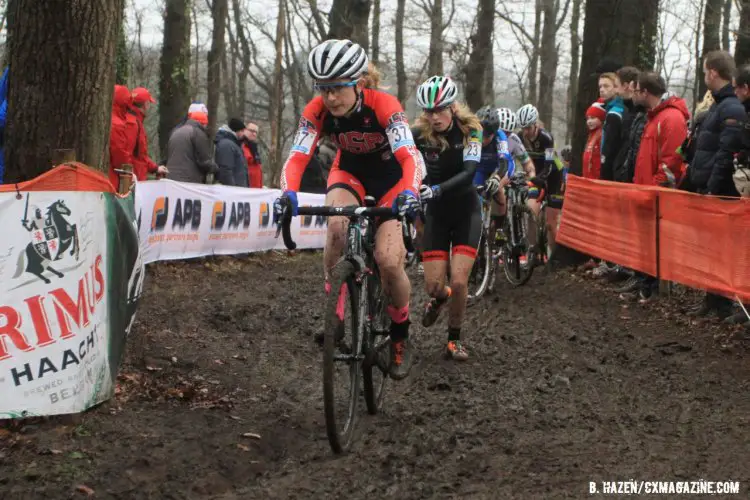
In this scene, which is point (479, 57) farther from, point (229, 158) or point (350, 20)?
point (229, 158)

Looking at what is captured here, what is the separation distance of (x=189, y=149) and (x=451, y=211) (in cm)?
600

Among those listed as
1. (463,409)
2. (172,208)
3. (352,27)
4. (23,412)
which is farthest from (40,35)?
(352,27)

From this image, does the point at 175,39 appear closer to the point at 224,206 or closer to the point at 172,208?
the point at 224,206

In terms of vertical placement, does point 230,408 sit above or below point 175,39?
below

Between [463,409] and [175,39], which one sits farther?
[175,39]

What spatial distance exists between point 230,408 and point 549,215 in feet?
29.6

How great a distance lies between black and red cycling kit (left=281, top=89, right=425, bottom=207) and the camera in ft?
18.5

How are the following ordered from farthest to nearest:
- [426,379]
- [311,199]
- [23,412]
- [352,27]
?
[352,27], [311,199], [426,379], [23,412]

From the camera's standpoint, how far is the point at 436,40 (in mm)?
34094

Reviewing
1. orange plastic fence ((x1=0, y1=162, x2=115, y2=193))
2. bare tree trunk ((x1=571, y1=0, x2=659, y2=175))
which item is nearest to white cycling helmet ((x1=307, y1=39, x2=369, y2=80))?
orange plastic fence ((x1=0, y1=162, x2=115, y2=193))

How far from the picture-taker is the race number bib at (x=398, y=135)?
5.68 metres

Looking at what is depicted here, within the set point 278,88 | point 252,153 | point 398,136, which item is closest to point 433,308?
point 398,136

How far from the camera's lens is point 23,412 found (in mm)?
4680

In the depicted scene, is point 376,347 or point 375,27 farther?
point 375,27
